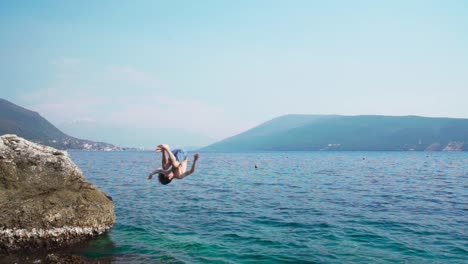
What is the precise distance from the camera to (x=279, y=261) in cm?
1379

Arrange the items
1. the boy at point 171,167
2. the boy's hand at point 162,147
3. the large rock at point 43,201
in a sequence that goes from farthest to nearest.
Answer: the large rock at point 43,201
the boy at point 171,167
the boy's hand at point 162,147

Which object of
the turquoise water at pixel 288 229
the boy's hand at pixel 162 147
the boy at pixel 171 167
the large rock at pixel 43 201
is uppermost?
the boy's hand at pixel 162 147

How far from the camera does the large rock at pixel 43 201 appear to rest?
14398 millimetres

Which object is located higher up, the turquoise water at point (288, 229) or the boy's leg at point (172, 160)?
the boy's leg at point (172, 160)

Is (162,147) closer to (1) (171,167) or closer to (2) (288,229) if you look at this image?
(1) (171,167)

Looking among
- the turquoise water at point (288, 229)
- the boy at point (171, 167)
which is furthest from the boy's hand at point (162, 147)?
the turquoise water at point (288, 229)

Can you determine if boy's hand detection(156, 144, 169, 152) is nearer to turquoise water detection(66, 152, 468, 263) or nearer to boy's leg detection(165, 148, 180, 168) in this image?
boy's leg detection(165, 148, 180, 168)

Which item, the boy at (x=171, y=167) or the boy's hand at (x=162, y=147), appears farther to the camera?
the boy at (x=171, y=167)

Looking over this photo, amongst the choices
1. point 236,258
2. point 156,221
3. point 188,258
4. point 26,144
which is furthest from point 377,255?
point 26,144

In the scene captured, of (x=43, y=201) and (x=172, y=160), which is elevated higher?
(x=172, y=160)

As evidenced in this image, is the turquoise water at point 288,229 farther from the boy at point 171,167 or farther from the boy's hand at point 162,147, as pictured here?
the boy's hand at point 162,147

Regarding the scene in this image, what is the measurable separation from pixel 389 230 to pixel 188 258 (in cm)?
1106

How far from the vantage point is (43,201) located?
605 inches

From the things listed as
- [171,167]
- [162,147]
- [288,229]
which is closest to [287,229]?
[288,229]
